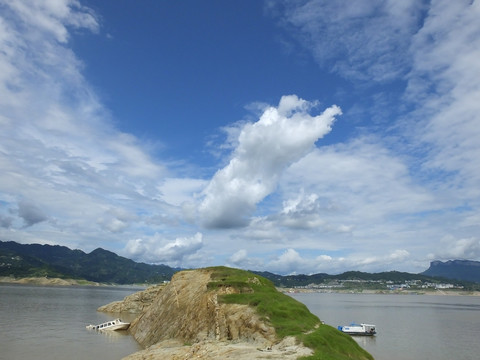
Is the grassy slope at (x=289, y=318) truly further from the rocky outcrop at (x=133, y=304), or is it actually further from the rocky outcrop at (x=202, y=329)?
the rocky outcrop at (x=133, y=304)

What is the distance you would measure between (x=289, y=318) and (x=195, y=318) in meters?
16.0

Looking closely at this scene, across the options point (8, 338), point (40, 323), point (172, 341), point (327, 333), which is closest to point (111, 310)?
point (40, 323)

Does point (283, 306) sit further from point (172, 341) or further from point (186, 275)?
point (186, 275)

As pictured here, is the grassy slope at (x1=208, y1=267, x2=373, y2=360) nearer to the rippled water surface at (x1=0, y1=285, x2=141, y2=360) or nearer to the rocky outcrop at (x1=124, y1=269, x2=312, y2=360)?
the rocky outcrop at (x1=124, y1=269, x2=312, y2=360)

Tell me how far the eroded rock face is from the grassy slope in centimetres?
132

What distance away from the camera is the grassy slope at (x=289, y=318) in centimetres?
3331

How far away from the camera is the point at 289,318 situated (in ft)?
138

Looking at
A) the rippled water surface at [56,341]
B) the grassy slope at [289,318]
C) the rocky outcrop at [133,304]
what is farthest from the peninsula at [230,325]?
the rocky outcrop at [133,304]

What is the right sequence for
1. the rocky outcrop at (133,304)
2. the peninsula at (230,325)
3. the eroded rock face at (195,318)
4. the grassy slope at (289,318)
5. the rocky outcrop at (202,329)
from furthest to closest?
the rocky outcrop at (133,304) < the eroded rock face at (195,318) < the rocky outcrop at (202,329) < the peninsula at (230,325) < the grassy slope at (289,318)

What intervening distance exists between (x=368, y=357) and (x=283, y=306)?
10.9m

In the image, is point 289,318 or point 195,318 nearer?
point 289,318

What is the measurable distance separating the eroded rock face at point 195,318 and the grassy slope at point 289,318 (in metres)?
1.32

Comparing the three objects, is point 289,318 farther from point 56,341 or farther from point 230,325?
point 56,341

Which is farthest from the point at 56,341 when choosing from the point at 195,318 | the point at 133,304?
the point at 133,304
